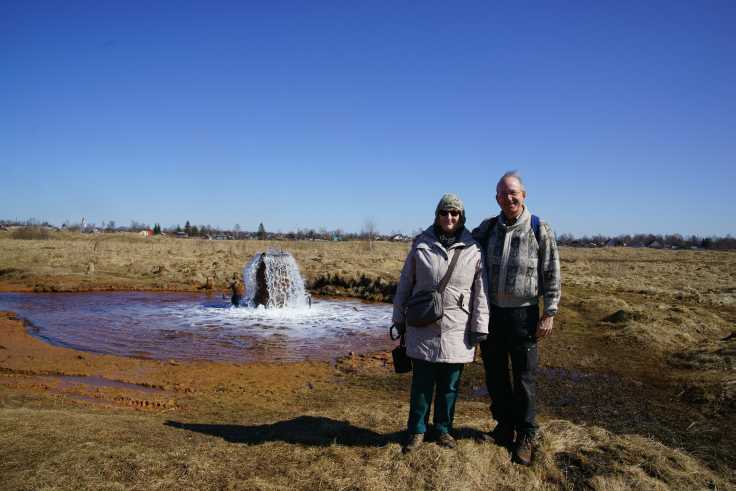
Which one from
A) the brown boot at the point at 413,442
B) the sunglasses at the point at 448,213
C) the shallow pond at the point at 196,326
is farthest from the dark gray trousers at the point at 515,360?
the shallow pond at the point at 196,326

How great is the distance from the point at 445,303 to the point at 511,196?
96cm

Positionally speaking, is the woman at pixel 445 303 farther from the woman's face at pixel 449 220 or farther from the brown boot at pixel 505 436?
the brown boot at pixel 505 436

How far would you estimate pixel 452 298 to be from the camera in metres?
A: 3.72

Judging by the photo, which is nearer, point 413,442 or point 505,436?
point 413,442

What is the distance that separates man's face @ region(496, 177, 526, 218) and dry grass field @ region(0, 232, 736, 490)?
192 cm

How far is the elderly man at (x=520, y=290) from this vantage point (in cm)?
373

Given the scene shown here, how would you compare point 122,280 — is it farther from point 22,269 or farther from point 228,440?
point 228,440

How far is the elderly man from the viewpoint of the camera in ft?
12.2

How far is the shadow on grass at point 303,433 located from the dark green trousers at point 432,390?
1.36ft

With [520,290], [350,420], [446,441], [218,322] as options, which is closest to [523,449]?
[446,441]

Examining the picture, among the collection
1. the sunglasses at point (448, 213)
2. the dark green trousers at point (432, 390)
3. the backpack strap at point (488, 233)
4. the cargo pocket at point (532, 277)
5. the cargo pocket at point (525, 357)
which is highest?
the sunglasses at point (448, 213)

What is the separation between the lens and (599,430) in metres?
4.45

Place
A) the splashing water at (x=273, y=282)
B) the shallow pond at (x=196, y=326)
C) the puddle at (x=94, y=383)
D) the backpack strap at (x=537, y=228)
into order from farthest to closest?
1. the splashing water at (x=273, y=282)
2. the shallow pond at (x=196, y=326)
3. the puddle at (x=94, y=383)
4. the backpack strap at (x=537, y=228)

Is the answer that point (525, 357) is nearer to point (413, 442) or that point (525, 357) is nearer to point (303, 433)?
point (413, 442)
